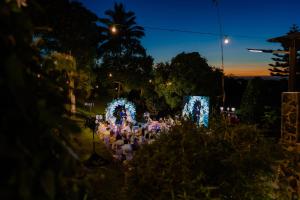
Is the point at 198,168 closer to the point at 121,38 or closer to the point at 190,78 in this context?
the point at 190,78

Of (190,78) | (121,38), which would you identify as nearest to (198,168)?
(190,78)

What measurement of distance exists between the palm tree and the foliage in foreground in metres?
17.4

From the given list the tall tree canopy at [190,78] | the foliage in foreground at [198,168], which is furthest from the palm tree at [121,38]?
the foliage in foreground at [198,168]

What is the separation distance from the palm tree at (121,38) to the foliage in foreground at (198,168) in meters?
17.4

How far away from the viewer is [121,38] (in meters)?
31.2

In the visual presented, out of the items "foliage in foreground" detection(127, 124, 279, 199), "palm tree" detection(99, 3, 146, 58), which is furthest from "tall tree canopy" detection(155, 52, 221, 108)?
"foliage in foreground" detection(127, 124, 279, 199)

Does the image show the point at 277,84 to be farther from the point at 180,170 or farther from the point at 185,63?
the point at 180,170

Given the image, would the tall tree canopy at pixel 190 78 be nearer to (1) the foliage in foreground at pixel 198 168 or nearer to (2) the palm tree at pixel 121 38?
(2) the palm tree at pixel 121 38

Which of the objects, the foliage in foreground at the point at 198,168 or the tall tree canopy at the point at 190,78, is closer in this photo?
the foliage in foreground at the point at 198,168

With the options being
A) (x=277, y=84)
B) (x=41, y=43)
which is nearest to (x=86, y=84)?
(x=277, y=84)

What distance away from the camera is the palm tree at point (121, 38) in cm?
2661

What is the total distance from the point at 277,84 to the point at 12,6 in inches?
807

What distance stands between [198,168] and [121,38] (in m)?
28.5

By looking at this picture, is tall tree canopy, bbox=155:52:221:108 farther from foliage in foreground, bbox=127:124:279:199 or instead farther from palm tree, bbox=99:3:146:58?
foliage in foreground, bbox=127:124:279:199
